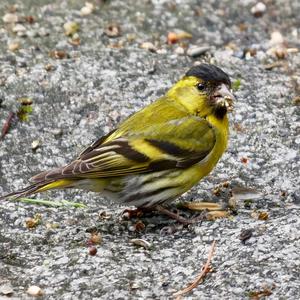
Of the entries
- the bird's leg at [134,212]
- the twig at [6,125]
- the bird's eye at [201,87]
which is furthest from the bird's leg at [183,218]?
the twig at [6,125]

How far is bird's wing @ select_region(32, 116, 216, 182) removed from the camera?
5.17m

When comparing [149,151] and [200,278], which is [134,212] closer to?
[149,151]

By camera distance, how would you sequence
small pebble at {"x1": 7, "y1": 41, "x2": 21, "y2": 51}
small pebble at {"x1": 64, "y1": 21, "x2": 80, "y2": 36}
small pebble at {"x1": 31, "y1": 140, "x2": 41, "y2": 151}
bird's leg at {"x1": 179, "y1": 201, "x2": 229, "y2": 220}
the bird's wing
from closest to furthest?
1. the bird's wing
2. bird's leg at {"x1": 179, "y1": 201, "x2": 229, "y2": 220}
3. small pebble at {"x1": 31, "y1": 140, "x2": 41, "y2": 151}
4. small pebble at {"x1": 7, "y1": 41, "x2": 21, "y2": 51}
5. small pebble at {"x1": 64, "y1": 21, "x2": 80, "y2": 36}

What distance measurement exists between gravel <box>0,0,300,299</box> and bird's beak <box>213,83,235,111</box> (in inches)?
24.1

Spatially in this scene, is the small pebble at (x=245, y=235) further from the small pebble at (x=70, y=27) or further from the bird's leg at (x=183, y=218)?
the small pebble at (x=70, y=27)

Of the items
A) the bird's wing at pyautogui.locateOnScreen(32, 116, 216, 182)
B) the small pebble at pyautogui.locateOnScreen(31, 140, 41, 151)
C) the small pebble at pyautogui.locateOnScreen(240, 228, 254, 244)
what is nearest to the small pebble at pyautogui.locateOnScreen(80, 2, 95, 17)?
the small pebble at pyautogui.locateOnScreen(31, 140, 41, 151)

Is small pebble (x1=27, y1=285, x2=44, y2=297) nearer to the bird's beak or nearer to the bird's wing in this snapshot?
the bird's wing

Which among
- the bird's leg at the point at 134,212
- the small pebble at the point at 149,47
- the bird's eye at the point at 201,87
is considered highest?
the bird's eye at the point at 201,87

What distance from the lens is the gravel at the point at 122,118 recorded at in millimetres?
4613

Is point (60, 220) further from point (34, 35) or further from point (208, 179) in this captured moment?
point (34, 35)

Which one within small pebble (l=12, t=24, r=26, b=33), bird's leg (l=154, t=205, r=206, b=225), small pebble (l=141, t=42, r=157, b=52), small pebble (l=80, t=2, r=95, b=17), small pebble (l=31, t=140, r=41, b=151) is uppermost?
small pebble (l=80, t=2, r=95, b=17)

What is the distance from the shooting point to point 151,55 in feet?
23.2

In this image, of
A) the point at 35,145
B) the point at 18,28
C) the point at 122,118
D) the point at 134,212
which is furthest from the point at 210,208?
the point at 18,28

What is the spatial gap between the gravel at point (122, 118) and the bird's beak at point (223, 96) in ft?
2.01
